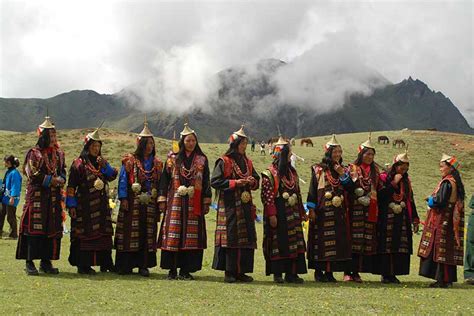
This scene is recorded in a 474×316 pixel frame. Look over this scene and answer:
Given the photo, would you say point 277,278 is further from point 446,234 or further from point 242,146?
point 446,234

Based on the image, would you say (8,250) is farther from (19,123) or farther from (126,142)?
(19,123)

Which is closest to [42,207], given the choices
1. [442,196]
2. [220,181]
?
[220,181]

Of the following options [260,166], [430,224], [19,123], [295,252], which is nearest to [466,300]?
[430,224]

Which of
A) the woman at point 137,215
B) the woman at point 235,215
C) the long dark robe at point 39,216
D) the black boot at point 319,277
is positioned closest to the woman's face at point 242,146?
the woman at point 235,215

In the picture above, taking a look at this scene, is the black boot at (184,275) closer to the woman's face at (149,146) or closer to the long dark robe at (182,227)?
the long dark robe at (182,227)

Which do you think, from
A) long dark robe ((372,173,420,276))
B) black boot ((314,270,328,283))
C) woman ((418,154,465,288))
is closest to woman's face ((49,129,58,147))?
black boot ((314,270,328,283))

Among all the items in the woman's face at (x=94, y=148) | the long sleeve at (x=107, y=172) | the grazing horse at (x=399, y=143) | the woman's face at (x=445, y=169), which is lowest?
the long sleeve at (x=107, y=172)

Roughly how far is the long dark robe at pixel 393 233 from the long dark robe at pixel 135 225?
396 cm

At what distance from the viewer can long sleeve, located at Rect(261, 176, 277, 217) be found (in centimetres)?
893

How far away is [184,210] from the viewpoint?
893cm

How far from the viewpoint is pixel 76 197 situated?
30.1 ft

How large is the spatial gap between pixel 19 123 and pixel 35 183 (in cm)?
20218

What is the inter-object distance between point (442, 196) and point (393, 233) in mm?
1054

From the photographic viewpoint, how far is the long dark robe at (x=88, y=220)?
902 cm
